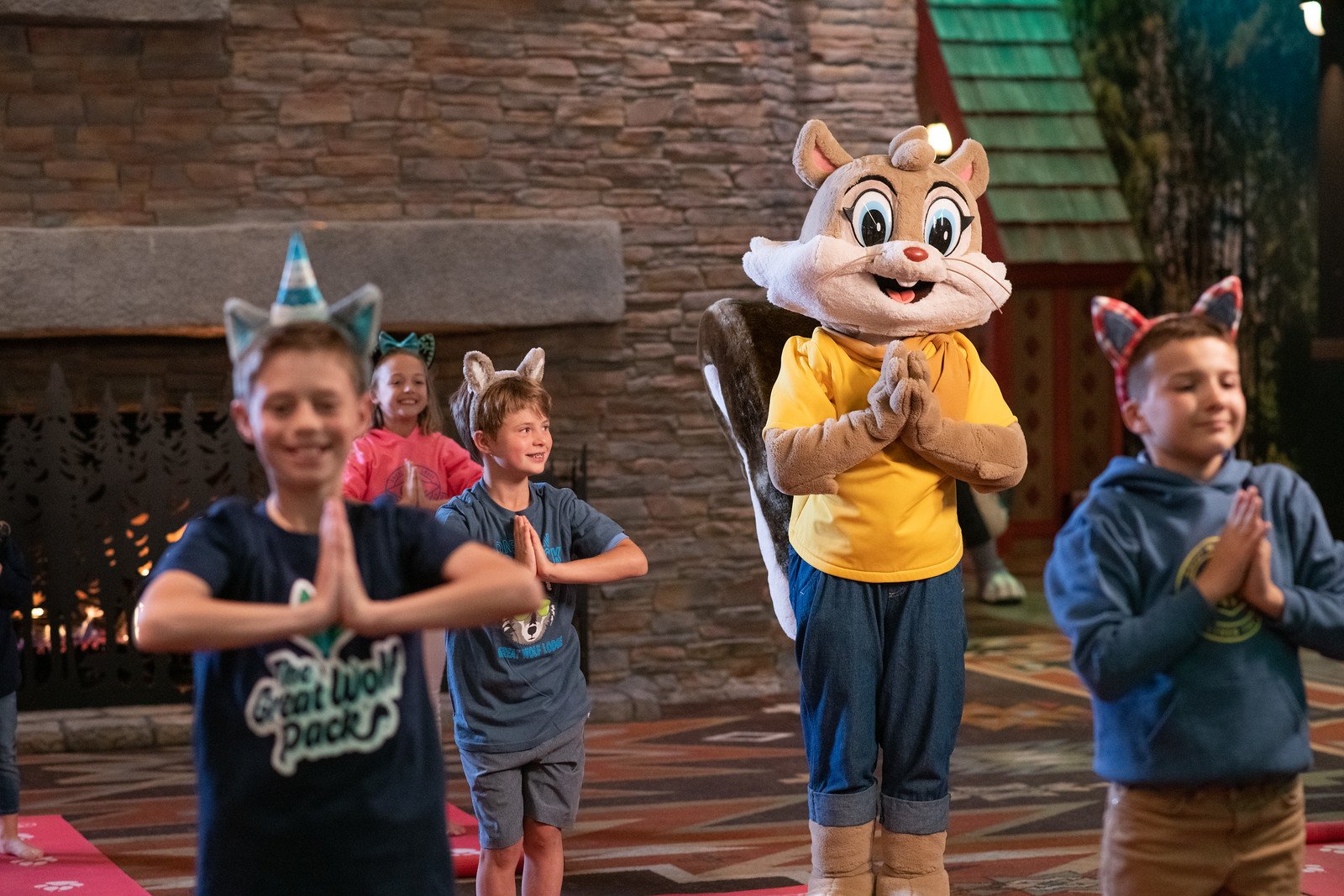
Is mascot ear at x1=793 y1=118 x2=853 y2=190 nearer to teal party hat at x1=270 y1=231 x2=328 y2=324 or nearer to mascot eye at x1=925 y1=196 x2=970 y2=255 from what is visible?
mascot eye at x1=925 y1=196 x2=970 y2=255

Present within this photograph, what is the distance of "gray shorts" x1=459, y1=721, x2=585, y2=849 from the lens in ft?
10.2

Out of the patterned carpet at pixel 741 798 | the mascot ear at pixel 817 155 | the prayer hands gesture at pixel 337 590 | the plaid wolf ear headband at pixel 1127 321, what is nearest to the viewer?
the prayer hands gesture at pixel 337 590

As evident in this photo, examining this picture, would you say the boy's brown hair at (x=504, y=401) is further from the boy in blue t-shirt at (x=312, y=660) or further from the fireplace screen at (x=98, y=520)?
the fireplace screen at (x=98, y=520)

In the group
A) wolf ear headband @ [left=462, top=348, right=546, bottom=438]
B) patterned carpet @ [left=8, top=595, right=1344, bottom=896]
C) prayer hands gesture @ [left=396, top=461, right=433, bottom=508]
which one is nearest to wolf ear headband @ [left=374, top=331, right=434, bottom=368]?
prayer hands gesture @ [left=396, top=461, right=433, bottom=508]

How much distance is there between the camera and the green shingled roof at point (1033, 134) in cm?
984

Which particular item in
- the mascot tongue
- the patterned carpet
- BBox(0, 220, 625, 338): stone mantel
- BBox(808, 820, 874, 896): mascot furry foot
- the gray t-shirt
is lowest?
the patterned carpet

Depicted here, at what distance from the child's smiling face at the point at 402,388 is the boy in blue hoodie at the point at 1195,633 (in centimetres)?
242

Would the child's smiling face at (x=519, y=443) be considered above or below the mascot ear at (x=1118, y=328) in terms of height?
below

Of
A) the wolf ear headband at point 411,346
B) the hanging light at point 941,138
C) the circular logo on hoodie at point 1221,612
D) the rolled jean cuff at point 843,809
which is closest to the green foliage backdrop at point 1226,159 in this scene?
the hanging light at point 941,138

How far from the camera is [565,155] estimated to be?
692 centimetres

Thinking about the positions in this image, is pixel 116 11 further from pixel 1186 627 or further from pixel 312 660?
pixel 1186 627

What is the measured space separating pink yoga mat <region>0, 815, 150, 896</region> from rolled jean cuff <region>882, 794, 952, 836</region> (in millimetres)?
1820

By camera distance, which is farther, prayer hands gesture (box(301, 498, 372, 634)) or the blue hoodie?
the blue hoodie

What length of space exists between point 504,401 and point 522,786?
711 millimetres
